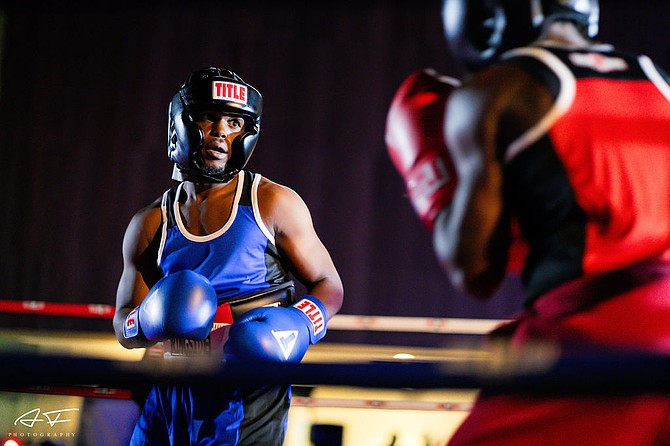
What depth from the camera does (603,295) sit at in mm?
983

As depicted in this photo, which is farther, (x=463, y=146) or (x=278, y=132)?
(x=278, y=132)

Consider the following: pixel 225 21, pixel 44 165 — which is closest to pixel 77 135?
pixel 44 165

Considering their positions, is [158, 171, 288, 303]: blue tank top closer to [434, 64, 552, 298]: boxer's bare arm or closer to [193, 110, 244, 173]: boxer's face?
[193, 110, 244, 173]: boxer's face

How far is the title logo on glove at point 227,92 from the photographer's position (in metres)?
1.91

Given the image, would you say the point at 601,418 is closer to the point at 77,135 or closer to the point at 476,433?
the point at 476,433

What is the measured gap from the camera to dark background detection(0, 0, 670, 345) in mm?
4840

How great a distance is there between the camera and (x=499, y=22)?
1.15 meters

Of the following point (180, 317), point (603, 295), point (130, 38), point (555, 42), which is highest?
point (130, 38)

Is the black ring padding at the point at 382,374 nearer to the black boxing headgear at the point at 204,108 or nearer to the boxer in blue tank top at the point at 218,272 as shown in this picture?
the boxer in blue tank top at the point at 218,272

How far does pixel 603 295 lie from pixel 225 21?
15.2ft
